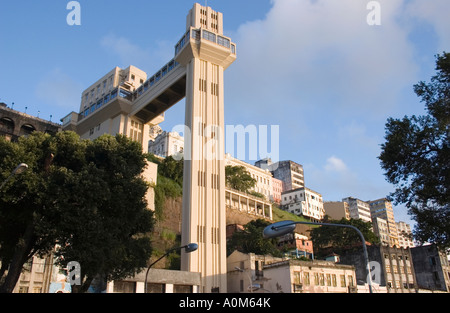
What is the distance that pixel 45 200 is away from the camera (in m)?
24.0

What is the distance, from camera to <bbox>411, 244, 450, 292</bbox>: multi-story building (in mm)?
67312

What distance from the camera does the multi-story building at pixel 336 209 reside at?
5138 inches

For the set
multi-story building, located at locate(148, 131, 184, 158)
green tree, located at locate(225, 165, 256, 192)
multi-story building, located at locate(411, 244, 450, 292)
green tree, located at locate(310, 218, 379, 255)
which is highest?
multi-story building, located at locate(148, 131, 184, 158)

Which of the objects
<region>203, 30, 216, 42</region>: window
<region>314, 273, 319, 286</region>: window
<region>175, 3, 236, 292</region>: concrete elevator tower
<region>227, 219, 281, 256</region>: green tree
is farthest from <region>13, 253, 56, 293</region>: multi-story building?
<region>203, 30, 216, 42</region>: window

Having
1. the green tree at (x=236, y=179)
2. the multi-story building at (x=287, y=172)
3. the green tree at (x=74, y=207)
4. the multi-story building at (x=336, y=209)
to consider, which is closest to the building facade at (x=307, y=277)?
the green tree at (x=74, y=207)

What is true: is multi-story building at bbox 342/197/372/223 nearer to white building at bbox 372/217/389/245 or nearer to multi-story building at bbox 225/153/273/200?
white building at bbox 372/217/389/245

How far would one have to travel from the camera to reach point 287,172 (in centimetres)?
14438

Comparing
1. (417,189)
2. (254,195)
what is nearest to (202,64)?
(417,189)

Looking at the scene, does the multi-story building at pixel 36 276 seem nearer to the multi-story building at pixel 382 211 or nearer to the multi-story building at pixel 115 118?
the multi-story building at pixel 115 118

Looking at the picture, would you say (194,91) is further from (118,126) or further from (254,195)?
(254,195)

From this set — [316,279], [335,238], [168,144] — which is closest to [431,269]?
[335,238]

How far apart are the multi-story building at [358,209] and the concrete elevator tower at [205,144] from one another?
112445mm

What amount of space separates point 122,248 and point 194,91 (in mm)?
31351

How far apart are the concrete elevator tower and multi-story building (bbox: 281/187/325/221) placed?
69739 millimetres
